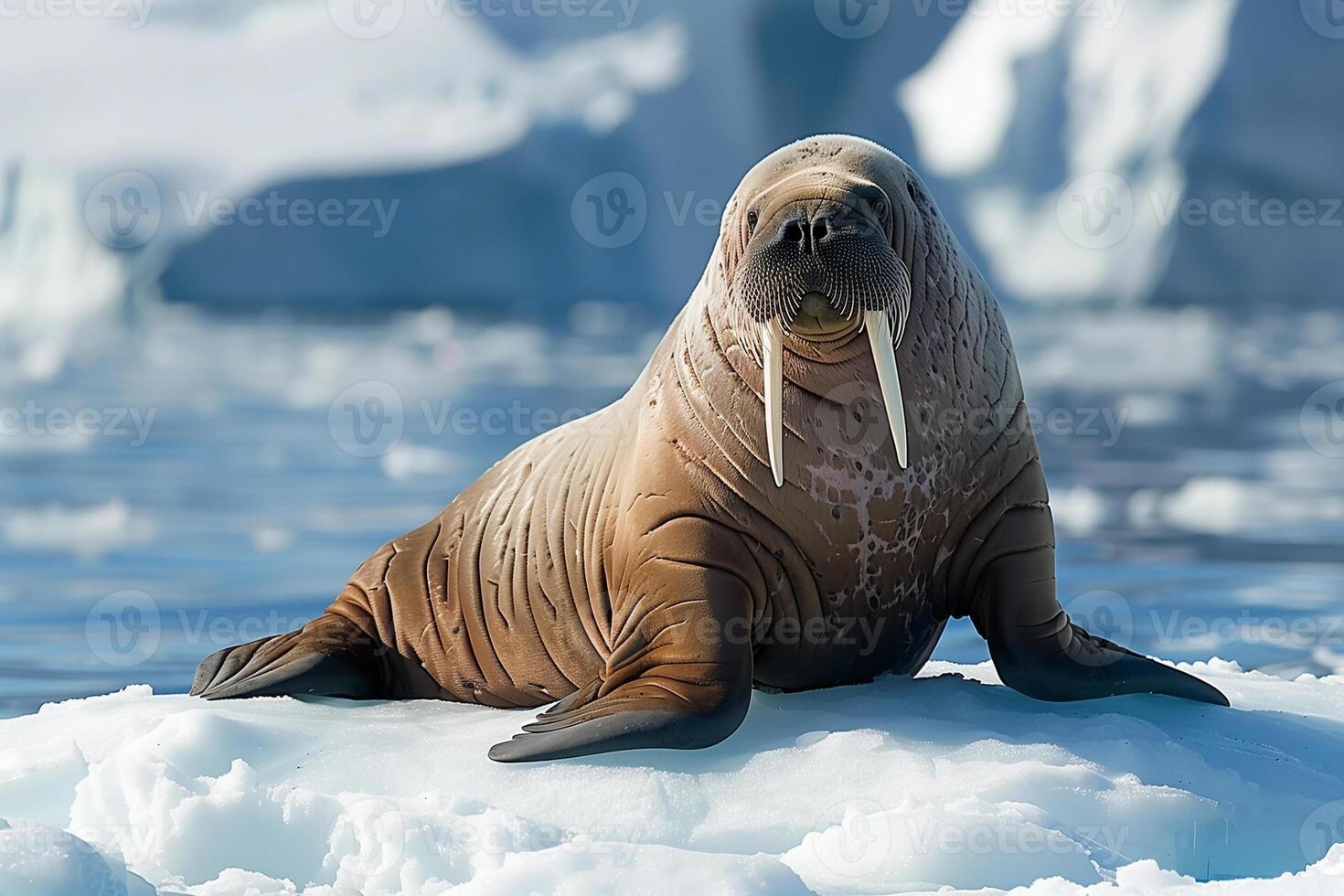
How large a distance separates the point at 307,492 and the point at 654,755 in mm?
Result: 11572

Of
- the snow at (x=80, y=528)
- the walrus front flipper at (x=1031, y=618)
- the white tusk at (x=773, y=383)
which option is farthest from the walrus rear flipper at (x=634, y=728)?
the snow at (x=80, y=528)

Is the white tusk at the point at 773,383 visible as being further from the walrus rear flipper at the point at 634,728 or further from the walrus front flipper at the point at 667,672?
the walrus rear flipper at the point at 634,728

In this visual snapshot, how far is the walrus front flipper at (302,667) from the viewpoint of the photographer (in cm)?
539

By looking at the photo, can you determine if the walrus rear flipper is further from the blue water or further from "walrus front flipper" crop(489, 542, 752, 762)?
the blue water

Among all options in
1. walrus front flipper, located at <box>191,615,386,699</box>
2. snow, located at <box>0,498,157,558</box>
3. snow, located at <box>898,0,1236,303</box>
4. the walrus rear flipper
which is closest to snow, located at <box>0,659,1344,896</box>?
the walrus rear flipper

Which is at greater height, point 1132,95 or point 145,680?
point 1132,95

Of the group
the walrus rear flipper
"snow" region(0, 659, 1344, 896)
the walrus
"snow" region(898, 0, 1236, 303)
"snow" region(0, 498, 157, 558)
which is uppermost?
"snow" region(898, 0, 1236, 303)

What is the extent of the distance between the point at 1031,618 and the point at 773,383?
994 millimetres

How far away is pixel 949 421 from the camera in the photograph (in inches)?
181

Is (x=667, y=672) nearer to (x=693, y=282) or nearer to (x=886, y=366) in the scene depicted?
(x=886, y=366)

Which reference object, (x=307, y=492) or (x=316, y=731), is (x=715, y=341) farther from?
(x=307, y=492)

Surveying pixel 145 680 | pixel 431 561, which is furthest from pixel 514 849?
pixel 145 680

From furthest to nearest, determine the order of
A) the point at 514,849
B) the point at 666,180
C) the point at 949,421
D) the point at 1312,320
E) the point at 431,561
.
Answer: the point at 1312,320 < the point at 666,180 < the point at 431,561 < the point at 949,421 < the point at 514,849

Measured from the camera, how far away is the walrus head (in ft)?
13.8
